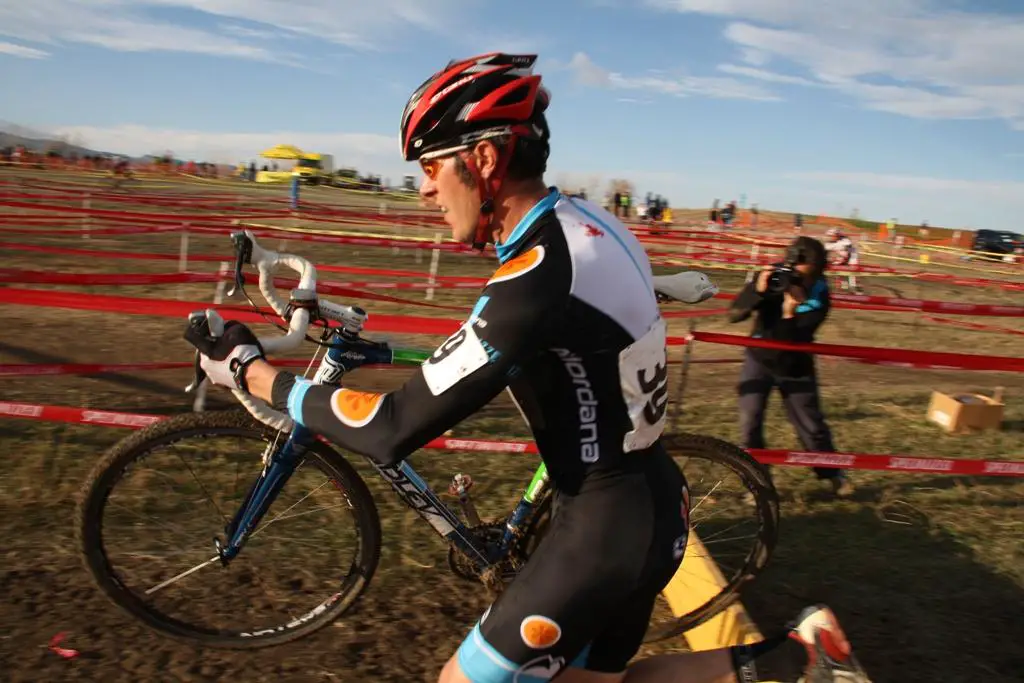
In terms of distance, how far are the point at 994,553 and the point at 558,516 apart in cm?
390

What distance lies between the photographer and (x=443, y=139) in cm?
202

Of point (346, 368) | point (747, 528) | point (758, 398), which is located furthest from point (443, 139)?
point (758, 398)

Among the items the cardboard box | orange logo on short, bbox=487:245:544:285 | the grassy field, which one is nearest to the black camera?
the grassy field

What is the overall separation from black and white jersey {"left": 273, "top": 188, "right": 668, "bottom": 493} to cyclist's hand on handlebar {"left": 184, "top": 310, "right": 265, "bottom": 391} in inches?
9.0

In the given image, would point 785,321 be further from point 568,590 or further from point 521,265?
point 521,265

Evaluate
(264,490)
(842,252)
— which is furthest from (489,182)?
(842,252)

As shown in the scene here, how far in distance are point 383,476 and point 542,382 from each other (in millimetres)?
1210

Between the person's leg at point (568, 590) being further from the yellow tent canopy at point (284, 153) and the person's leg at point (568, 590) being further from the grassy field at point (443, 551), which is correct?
the yellow tent canopy at point (284, 153)

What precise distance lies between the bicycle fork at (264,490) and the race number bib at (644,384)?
131 cm

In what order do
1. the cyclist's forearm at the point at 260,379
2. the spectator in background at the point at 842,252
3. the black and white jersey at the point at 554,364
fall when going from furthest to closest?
1. the spectator in background at the point at 842,252
2. the cyclist's forearm at the point at 260,379
3. the black and white jersey at the point at 554,364

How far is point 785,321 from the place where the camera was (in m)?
5.35

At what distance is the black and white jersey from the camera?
1.75 m

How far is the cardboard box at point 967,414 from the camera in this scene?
22.8ft

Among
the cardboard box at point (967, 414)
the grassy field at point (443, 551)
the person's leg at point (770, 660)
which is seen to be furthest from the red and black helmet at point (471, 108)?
the cardboard box at point (967, 414)
